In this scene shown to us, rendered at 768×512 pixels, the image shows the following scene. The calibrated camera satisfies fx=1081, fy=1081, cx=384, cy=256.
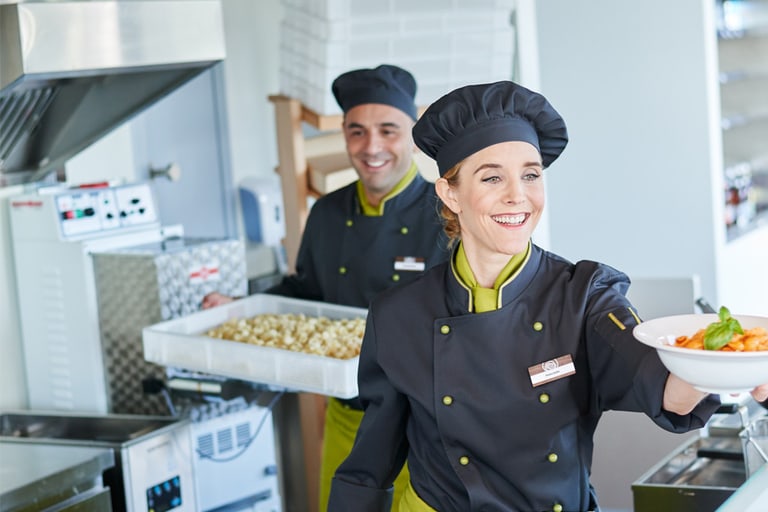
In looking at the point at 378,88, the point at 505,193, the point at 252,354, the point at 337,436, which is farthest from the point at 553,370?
the point at 378,88

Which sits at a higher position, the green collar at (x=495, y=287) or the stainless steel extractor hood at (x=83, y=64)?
the stainless steel extractor hood at (x=83, y=64)

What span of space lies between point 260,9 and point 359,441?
169 inches

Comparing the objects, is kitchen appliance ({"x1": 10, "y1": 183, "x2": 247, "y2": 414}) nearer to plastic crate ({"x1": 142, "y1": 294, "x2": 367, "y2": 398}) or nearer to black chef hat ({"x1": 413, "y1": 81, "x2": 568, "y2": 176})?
plastic crate ({"x1": 142, "y1": 294, "x2": 367, "y2": 398})

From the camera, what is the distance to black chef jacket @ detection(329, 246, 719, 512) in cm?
199

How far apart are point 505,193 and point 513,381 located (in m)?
0.35

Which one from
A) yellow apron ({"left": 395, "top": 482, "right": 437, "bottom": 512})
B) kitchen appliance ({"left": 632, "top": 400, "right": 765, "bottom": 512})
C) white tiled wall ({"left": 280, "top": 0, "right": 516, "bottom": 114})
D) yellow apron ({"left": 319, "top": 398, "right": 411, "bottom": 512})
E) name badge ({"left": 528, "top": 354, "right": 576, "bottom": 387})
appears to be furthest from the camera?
white tiled wall ({"left": 280, "top": 0, "right": 516, "bottom": 114})

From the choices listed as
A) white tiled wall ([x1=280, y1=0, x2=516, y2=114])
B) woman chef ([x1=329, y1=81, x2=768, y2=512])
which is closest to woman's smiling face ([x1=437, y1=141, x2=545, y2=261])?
woman chef ([x1=329, y1=81, x2=768, y2=512])

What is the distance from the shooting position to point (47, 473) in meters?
2.97

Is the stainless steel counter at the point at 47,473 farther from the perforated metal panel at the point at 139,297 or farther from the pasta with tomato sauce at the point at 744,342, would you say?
the pasta with tomato sauce at the point at 744,342

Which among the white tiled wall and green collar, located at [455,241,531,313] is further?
the white tiled wall

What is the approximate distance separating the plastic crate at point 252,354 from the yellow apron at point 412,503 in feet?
2.01

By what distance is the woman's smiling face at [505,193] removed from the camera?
2.00m

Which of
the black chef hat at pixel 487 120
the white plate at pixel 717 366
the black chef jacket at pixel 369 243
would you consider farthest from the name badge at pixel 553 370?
the black chef jacket at pixel 369 243

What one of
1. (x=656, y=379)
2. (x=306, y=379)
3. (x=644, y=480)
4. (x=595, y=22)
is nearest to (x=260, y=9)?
(x=595, y=22)
